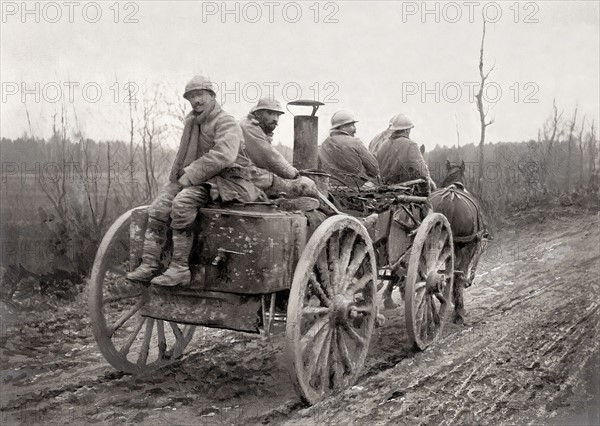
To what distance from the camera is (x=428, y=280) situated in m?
6.18

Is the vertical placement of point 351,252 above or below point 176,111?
below

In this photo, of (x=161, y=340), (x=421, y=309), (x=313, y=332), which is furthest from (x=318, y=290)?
(x=421, y=309)

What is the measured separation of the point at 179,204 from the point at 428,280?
283cm

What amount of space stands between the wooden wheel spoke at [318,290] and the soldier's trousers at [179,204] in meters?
0.94

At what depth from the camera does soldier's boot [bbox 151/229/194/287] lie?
4.46 meters

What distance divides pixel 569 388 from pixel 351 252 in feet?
6.69

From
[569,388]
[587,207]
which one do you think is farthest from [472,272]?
[569,388]

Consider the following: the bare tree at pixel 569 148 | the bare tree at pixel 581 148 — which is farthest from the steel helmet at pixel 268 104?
the bare tree at pixel 581 148

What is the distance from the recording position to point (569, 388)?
5.07m

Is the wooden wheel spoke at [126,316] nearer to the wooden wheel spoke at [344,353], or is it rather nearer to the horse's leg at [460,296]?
the wooden wheel spoke at [344,353]

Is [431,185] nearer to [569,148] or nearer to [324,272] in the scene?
[569,148]

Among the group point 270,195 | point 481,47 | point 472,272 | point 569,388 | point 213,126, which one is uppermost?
point 481,47

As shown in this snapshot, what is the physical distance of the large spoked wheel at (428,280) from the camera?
19.1 feet

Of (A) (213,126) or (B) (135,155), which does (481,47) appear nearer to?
(A) (213,126)
